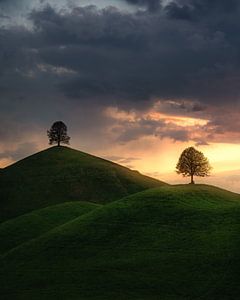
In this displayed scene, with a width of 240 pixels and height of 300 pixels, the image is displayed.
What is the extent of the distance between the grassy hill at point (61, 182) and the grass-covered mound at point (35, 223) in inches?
881

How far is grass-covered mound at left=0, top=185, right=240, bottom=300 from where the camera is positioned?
52.0 metres

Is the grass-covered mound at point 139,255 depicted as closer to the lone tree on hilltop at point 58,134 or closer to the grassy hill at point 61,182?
the grassy hill at point 61,182

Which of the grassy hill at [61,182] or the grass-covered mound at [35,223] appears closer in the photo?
the grass-covered mound at [35,223]

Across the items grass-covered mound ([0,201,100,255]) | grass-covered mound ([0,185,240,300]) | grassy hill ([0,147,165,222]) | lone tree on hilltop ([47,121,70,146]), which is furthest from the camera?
lone tree on hilltop ([47,121,70,146])

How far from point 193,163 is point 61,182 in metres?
33.4

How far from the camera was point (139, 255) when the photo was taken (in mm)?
59688

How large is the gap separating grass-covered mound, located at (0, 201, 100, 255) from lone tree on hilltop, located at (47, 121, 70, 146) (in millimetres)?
67641

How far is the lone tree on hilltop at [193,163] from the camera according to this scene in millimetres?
125812

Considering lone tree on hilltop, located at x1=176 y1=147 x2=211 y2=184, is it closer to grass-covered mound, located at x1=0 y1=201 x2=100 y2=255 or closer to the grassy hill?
the grassy hill

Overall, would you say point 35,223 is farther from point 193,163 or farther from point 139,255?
point 193,163

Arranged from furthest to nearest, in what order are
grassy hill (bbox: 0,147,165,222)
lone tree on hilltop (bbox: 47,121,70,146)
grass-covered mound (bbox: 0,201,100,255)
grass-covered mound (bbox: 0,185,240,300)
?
1. lone tree on hilltop (bbox: 47,121,70,146)
2. grassy hill (bbox: 0,147,165,222)
3. grass-covered mound (bbox: 0,201,100,255)
4. grass-covered mound (bbox: 0,185,240,300)

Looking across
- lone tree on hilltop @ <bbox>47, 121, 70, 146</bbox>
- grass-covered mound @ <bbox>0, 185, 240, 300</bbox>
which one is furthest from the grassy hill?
grass-covered mound @ <bbox>0, 185, 240, 300</bbox>

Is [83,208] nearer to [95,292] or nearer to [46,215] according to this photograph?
[46,215]

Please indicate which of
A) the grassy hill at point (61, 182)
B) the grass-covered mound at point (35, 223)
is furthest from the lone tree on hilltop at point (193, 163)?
the grass-covered mound at point (35, 223)
